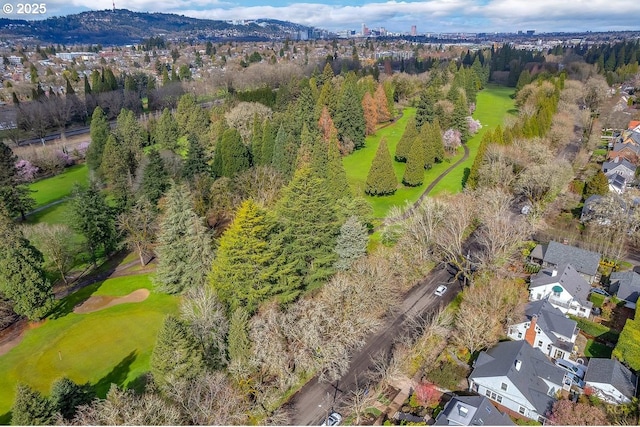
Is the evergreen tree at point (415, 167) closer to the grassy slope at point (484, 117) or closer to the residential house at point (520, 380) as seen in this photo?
the grassy slope at point (484, 117)

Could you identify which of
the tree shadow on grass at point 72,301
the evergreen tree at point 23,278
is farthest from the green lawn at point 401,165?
the evergreen tree at point 23,278

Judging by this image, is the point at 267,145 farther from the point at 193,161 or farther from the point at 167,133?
the point at 167,133

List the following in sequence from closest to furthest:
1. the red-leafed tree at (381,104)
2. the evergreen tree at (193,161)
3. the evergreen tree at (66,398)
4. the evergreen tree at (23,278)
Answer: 1. the evergreen tree at (66,398)
2. the evergreen tree at (23,278)
3. the evergreen tree at (193,161)
4. the red-leafed tree at (381,104)

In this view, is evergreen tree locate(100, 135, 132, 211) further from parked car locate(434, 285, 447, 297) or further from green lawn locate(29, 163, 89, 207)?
parked car locate(434, 285, 447, 297)

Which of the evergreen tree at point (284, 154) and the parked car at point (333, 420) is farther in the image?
the evergreen tree at point (284, 154)

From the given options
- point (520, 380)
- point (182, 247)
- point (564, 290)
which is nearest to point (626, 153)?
point (564, 290)

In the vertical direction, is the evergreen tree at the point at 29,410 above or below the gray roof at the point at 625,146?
below
